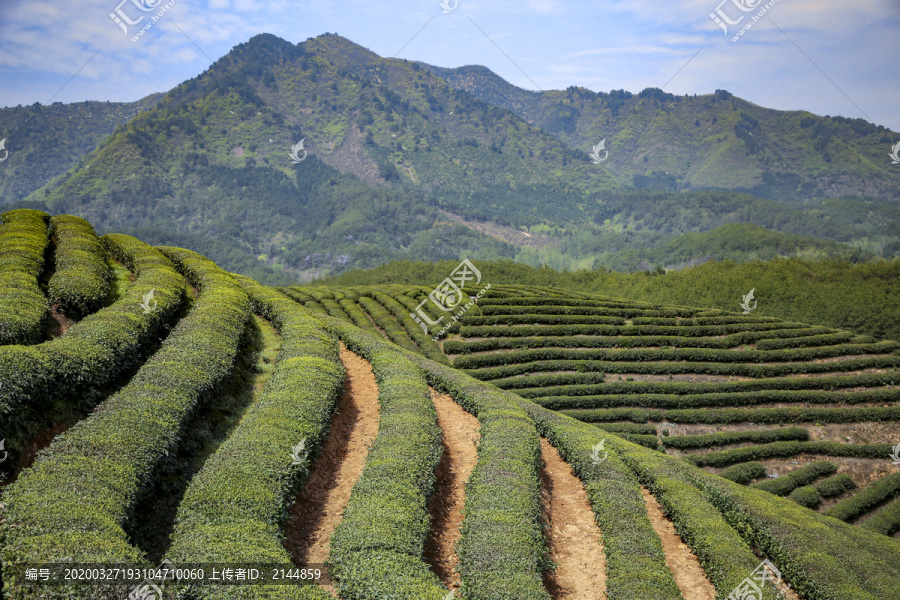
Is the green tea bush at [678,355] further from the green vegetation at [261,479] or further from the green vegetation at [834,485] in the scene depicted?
the green vegetation at [261,479]

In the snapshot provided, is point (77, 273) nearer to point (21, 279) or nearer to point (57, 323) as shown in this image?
point (21, 279)

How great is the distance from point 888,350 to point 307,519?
4566 centimetres

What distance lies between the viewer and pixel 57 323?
14.8 meters

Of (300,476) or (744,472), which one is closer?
(300,476)

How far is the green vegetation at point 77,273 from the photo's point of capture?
1533cm

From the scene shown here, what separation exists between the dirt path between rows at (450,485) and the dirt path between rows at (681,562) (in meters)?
5.17

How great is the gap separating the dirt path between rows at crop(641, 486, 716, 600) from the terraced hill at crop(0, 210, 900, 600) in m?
0.05

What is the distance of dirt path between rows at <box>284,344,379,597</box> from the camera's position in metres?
10.4

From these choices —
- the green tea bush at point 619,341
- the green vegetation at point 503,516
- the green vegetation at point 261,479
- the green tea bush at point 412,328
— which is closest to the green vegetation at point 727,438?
the green tea bush at point 619,341

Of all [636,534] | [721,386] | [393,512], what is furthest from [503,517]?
[721,386]

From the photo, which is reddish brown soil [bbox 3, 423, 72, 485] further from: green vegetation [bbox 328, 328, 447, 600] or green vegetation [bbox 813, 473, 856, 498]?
green vegetation [bbox 813, 473, 856, 498]

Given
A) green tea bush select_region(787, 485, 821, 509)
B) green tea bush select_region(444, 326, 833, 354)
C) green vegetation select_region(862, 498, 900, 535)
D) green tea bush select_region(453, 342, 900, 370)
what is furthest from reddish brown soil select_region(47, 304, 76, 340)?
green vegetation select_region(862, 498, 900, 535)

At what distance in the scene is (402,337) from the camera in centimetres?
3816

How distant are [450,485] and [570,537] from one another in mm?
3312
